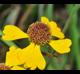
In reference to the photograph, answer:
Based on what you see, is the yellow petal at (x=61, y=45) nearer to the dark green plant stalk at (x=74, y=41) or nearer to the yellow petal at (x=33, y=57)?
the yellow petal at (x=33, y=57)

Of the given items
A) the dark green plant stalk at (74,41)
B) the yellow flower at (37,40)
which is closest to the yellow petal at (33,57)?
the yellow flower at (37,40)

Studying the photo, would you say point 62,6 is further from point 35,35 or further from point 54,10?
point 35,35

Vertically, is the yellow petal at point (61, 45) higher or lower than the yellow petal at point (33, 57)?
higher

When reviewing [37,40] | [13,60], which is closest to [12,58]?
[13,60]

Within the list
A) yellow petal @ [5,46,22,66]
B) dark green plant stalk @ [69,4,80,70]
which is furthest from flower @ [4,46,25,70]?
dark green plant stalk @ [69,4,80,70]

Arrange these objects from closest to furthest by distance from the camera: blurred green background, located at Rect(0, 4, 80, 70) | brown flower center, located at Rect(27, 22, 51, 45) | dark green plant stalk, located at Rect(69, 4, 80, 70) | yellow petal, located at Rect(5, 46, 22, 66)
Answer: yellow petal, located at Rect(5, 46, 22, 66) < brown flower center, located at Rect(27, 22, 51, 45) < blurred green background, located at Rect(0, 4, 80, 70) < dark green plant stalk, located at Rect(69, 4, 80, 70)

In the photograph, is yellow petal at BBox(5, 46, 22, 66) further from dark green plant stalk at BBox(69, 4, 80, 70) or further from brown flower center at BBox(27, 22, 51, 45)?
dark green plant stalk at BBox(69, 4, 80, 70)
